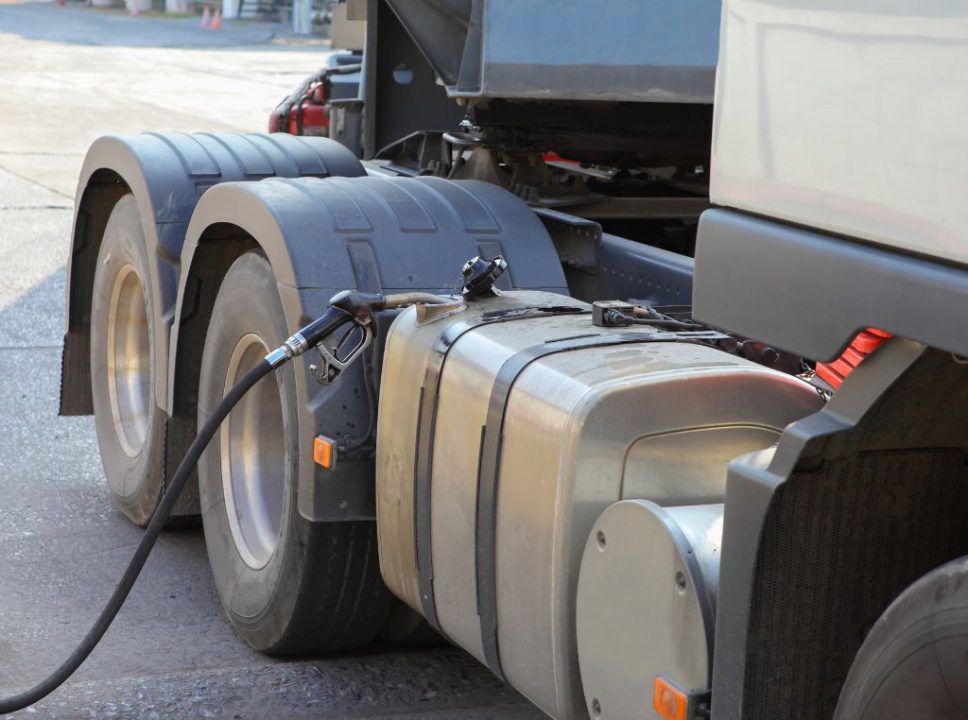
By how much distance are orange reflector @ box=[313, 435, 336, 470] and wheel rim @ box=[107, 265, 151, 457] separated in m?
1.99

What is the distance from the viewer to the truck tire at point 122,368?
16.6 feet

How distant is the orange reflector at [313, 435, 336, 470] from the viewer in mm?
3424

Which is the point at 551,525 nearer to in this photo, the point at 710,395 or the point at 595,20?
the point at 710,395

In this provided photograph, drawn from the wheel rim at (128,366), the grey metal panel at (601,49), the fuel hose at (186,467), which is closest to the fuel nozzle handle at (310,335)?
the fuel hose at (186,467)

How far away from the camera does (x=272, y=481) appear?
162 inches

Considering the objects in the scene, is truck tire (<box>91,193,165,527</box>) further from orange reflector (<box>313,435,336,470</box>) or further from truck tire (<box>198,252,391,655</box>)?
orange reflector (<box>313,435,336,470</box>)

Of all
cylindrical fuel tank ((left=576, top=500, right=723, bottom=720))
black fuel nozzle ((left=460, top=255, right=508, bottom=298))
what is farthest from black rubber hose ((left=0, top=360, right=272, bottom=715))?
cylindrical fuel tank ((left=576, top=500, right=723, bottom=720))

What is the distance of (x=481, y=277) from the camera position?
327cm

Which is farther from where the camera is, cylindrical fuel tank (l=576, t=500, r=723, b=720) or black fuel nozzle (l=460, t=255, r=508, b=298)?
black fuel nozzle (l=460, t=255, r=508, b=298)

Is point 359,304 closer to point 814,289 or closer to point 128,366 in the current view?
point 814,289

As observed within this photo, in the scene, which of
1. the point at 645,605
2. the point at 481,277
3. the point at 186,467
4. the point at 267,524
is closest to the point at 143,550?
the point at 186,467

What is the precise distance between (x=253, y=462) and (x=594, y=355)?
164 cm

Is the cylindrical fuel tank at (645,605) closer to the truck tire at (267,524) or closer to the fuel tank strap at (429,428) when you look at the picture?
the fuel tank strap at (429,428)

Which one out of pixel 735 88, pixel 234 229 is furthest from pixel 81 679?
pixel 735 88
